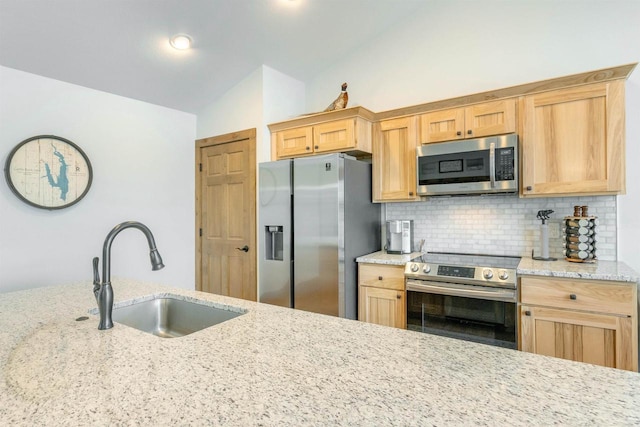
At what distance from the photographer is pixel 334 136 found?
3145mm

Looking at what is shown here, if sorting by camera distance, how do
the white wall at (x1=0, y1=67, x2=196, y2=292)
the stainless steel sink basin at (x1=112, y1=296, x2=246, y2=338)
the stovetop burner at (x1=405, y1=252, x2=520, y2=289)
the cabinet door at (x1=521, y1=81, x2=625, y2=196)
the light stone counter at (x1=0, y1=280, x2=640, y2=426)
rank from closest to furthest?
the light stone counter at (x1=0, y1=280, x2=640, y2=426), the stainless steel sink basin at (x1=112, y1=296, x2=246, y2=338), the cabinet door at (x1=521, y1=81, x2=625, y2=196), the stovetop burner at (x1=405, y1=252, x2=520, y2=289), the white wall at (x1=0, y1=67, x2=196, y2=292)

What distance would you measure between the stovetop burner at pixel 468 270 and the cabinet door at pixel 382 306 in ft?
0.77

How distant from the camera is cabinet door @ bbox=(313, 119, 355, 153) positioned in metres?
3.05

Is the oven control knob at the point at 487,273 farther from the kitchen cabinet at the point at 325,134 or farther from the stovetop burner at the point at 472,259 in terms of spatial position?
the kitchen cabinet at the point at 325,134

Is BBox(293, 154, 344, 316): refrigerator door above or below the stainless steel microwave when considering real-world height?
below

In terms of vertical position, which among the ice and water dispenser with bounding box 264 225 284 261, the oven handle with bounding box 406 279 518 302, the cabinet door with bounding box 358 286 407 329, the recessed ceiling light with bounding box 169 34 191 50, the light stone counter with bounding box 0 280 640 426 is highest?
the recessed ceiling light with bounding box 169 34 191 50

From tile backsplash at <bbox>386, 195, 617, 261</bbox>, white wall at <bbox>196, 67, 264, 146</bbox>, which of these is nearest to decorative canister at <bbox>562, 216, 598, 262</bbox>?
tile backsplash at <bbox>386, 195, 617, 261</bbox>

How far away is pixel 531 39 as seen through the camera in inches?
109

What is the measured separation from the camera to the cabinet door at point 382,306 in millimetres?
2727

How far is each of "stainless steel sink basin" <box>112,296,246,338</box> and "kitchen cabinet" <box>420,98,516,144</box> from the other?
6.92ft

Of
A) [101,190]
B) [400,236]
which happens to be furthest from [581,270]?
[101,190]

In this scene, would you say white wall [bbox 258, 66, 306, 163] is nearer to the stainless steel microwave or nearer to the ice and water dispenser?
the ice and water dispenser

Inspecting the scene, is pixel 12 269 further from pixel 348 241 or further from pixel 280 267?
pixel 348 241

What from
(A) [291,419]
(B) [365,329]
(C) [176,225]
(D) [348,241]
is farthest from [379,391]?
(C) [176,225]
